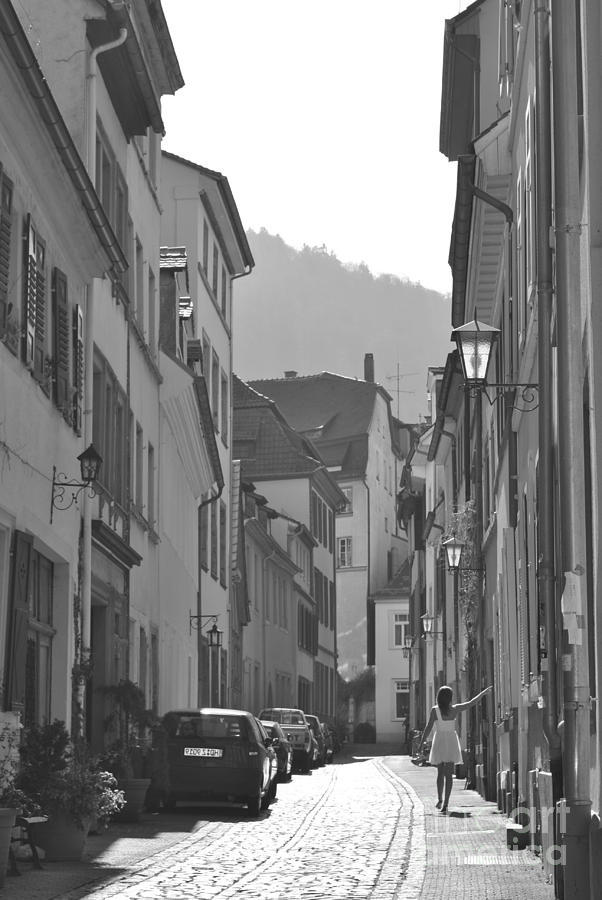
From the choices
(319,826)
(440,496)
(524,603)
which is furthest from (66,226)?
(440,496)

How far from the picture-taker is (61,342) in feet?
57.0

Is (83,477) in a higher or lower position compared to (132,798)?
higher

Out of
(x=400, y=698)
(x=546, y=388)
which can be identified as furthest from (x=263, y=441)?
(x=546, y=388)

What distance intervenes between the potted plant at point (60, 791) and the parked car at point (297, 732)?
25305 millimetres

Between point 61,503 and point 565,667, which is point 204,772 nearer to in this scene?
point 61,503

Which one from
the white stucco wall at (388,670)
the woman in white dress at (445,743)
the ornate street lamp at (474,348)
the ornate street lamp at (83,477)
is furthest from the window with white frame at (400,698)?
the ornate street lamp at (474,348)

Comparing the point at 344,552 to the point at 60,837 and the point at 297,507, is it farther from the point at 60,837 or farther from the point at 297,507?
the point at 60,837

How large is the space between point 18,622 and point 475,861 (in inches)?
175

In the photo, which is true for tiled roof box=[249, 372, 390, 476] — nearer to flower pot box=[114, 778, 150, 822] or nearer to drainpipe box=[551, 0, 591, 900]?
flower pot box=[114, 778, 150, 822]

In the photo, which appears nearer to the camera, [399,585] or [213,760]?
[213,760]

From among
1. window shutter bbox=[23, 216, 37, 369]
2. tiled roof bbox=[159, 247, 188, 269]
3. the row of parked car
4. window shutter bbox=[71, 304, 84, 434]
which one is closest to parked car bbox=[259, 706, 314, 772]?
tiled roof bbox=[159, 247, 188, 269]

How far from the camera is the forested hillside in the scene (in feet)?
432

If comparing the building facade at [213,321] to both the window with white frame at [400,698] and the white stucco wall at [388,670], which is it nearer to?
the window with white frame at [400,698]

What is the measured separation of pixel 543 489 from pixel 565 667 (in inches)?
92.8
